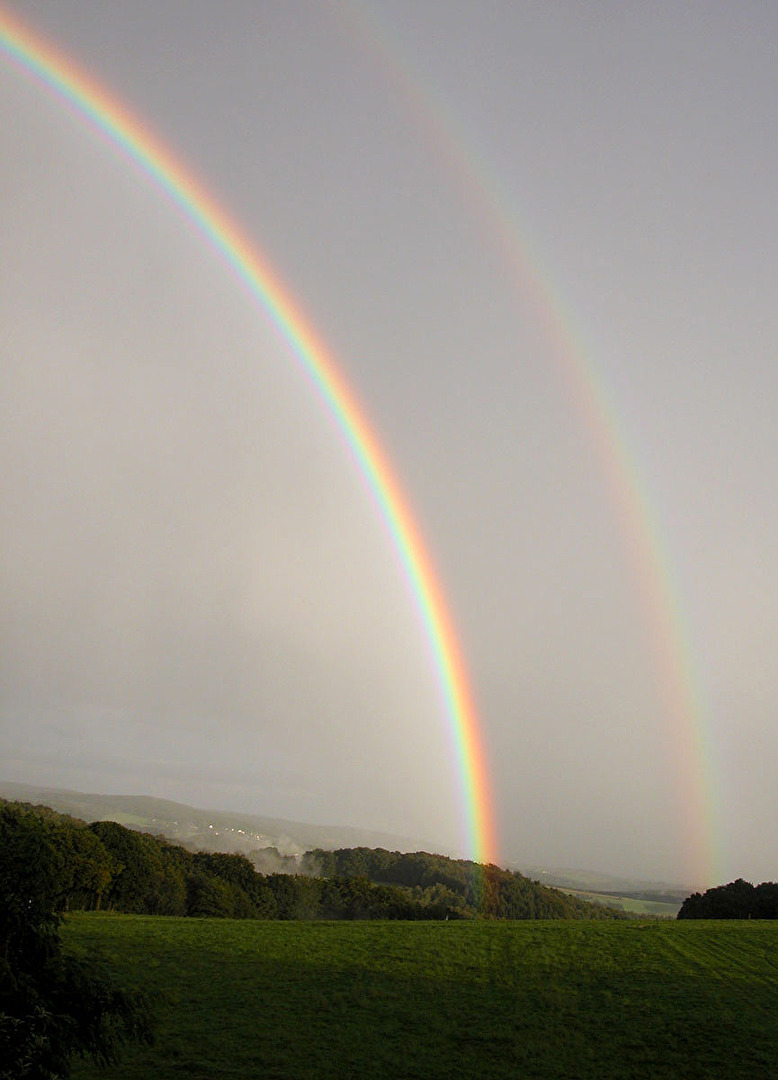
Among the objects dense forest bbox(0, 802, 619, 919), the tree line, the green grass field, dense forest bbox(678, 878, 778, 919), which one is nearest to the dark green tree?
the green grass field

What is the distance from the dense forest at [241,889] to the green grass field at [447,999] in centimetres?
1404

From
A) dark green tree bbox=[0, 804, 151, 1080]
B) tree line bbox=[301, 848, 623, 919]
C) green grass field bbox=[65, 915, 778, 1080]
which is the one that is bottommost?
tree line bbox=[301, 848, 623, 919]

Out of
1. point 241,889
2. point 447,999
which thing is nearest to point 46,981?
point 447,999

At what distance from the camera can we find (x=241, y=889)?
10912 centimetres

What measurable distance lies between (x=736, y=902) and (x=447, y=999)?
6512 centimetres

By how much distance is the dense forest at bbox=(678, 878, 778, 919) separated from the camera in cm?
8281

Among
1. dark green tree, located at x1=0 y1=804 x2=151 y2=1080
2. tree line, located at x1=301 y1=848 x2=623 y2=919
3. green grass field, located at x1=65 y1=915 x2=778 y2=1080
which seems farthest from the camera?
tree line, located at x1=301 y1=848 x2=623 y2=919

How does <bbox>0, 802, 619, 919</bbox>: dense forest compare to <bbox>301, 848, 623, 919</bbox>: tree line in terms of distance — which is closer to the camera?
<bbox>0, 802, 619, 919</bbox>: dense forest

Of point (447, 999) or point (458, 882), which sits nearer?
point (447, 999)

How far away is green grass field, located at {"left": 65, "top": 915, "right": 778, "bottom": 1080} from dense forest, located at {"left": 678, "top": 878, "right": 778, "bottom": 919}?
123ft

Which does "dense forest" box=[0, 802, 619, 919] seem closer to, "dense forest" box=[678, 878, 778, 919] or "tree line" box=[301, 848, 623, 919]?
"tree line" box=[301, 848, 623, 919]

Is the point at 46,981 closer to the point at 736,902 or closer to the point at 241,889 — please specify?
the point at 736,902

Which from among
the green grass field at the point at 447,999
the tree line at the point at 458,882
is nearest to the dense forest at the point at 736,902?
the green grass field at the point at 447,999

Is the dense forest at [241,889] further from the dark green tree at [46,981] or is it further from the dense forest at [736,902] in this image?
the dark green tree at [46,981]
